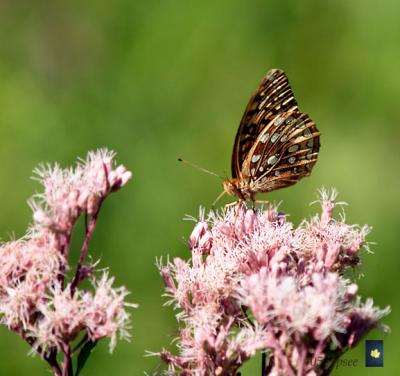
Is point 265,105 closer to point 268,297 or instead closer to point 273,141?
point 273,141

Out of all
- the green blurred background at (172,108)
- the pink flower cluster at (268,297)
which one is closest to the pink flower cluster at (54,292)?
A: the pink flower cluster at (268,297)

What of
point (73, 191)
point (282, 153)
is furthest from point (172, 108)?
point (73, 191)

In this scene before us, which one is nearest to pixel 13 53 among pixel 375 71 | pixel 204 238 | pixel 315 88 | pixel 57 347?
pixel 315 88

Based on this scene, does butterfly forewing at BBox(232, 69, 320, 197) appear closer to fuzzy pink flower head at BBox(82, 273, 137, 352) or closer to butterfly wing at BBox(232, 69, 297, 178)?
butterfly wing at BBox(232, 69, 297, 178)

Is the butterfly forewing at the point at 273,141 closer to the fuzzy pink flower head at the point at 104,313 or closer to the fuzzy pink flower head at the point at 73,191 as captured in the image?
the fuzzy pink flower head at the point at 73,191

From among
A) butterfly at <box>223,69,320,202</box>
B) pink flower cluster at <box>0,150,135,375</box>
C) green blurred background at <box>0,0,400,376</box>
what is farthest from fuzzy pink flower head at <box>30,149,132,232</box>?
green blurred background at <box>0,0,400,376</box>

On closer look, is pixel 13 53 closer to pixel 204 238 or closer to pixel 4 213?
pixel 4 213

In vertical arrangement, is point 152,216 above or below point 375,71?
below
